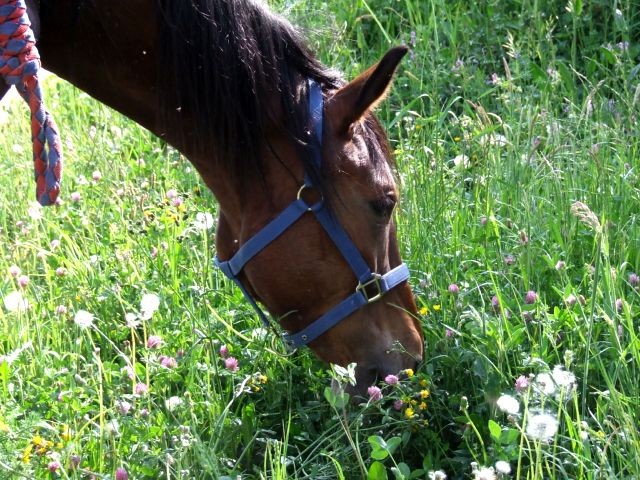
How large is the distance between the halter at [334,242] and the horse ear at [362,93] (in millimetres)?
49

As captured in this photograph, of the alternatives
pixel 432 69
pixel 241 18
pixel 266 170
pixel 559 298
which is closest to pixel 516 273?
pixel 559 298

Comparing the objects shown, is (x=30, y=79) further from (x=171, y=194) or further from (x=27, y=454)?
(x=171, y=194)

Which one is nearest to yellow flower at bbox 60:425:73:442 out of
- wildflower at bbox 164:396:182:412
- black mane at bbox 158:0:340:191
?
wildflower at bbox 164:396:182:412

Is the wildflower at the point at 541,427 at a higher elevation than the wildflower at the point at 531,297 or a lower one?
higher

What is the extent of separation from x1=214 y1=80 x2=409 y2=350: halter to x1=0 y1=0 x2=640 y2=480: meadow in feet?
0.67

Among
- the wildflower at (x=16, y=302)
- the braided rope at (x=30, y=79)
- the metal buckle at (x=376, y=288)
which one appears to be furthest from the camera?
the wildflower at (x=16, y=302)

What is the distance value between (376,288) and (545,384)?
0.60 metres

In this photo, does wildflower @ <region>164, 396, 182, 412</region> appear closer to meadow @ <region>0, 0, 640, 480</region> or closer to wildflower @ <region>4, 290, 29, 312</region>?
meadow @ <region>0, 0, 640, 480</region>

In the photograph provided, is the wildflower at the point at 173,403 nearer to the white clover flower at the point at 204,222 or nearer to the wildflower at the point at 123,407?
the wildflower at the point at 123,407

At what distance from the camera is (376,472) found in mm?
2365

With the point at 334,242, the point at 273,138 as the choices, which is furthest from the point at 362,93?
the point at 334,242

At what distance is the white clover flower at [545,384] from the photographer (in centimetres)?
225

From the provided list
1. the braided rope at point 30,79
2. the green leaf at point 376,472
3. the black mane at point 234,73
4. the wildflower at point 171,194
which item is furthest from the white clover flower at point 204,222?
the green leaf at point 376,472

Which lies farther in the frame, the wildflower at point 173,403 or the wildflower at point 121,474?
the wildflower at point 173,403
